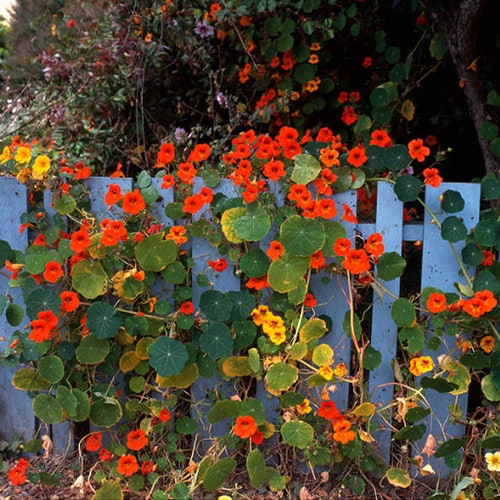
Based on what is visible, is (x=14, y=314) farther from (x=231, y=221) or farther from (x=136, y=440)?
(x=231, y=221)

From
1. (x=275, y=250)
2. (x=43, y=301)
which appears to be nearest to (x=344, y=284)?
(x=275, y=250)

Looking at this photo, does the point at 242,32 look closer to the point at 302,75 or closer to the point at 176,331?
the point at 302,75

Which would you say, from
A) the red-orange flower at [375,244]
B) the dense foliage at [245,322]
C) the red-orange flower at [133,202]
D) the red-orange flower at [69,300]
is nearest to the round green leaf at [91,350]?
the dense foliage at [245,322]

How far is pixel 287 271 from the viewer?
185 cm

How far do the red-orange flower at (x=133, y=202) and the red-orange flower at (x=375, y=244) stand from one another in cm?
72

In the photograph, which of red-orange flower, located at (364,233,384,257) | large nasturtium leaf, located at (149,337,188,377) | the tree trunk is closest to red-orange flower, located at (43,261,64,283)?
large nasturtium leaf, located at (149,337,188,377)

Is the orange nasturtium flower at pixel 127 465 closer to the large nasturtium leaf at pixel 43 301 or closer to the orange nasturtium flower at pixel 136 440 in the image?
the orange nasturtium flower at pixel 136 440

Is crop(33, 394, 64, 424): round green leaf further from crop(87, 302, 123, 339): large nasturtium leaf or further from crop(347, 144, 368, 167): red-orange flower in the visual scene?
crop(347, 144, 368, 167): red-orange flower

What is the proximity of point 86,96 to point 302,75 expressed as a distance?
4.44 ft

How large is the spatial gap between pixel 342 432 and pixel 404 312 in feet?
1.35

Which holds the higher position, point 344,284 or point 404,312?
point 344,284

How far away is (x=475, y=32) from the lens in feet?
8.19

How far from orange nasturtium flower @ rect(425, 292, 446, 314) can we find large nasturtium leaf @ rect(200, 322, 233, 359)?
2.03 feet

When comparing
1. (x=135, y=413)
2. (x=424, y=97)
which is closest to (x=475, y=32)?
(x=424, y=97)
